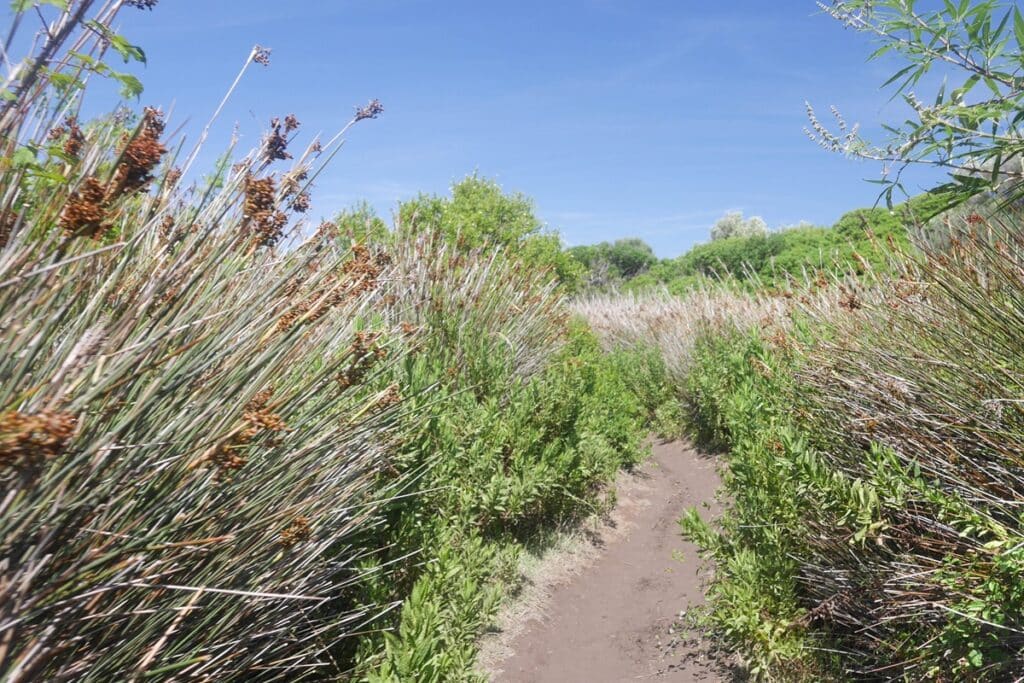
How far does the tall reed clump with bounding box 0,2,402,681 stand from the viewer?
135 cm

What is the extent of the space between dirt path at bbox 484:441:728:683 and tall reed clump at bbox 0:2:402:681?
1890mm

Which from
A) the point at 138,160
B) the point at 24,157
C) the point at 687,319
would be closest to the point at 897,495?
the point at 138,160

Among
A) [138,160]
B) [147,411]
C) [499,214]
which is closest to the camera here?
[138,160]

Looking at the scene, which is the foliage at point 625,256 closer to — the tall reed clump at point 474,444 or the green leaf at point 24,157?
the tall reed clump at point 474,444

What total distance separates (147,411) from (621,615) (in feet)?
12.5

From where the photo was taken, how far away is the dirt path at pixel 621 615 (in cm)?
389

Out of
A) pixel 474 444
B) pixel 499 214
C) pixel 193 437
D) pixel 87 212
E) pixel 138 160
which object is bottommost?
pixel 474 444

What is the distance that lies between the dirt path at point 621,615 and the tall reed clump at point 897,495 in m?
0.41

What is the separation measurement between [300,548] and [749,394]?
12.4 feet

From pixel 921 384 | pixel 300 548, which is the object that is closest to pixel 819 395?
pixel 921 384

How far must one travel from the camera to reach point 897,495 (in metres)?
2.54

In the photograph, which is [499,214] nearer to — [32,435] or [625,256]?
[32,435]

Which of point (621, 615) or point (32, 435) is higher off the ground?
point (32, 435)

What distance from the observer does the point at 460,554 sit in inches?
153
